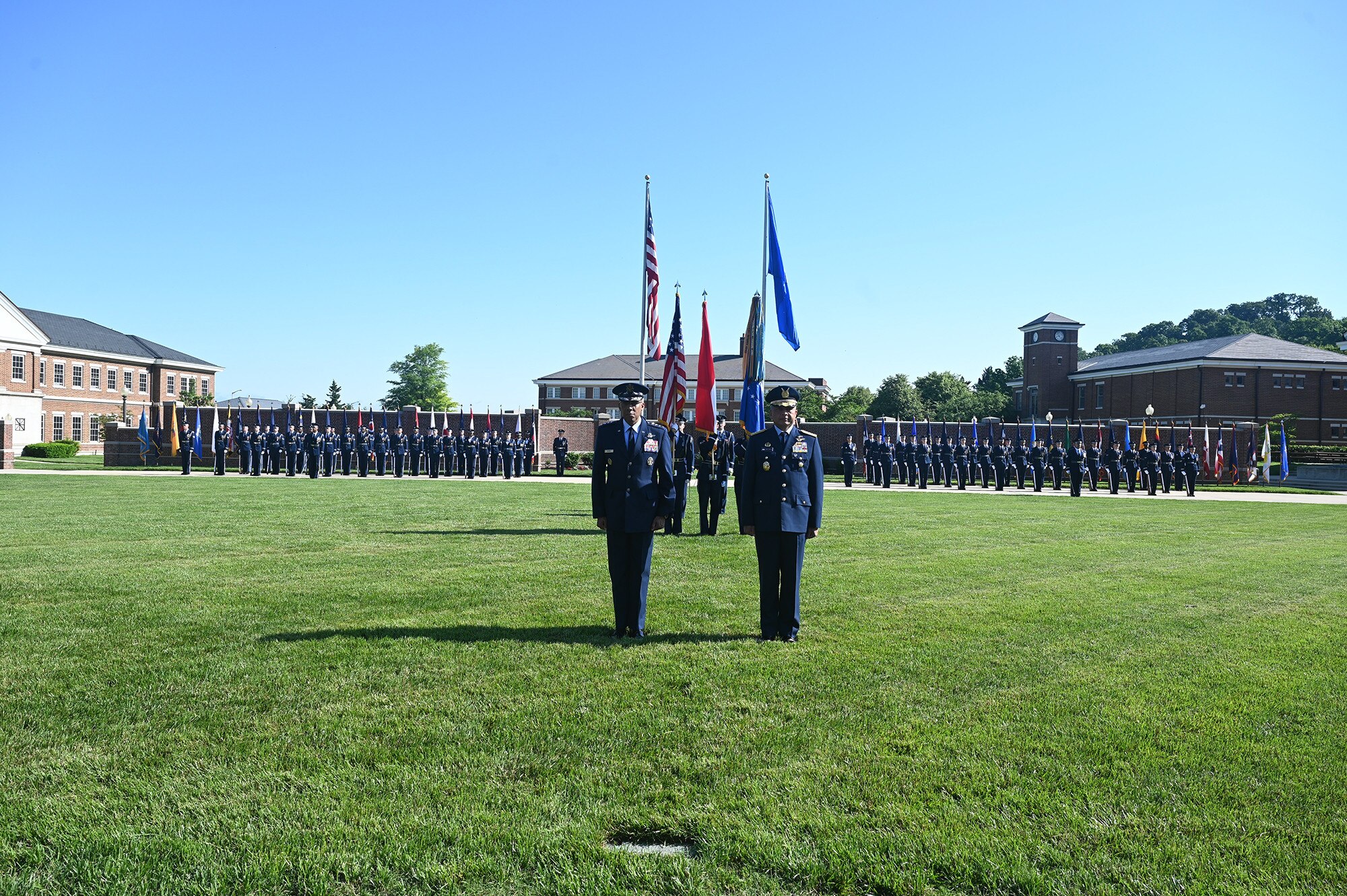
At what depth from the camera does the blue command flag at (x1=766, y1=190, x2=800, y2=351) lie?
16.5 metres

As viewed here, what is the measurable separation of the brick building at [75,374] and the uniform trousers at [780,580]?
62582 mm

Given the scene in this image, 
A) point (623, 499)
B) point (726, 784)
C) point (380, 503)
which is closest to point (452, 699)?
point (726, 784)

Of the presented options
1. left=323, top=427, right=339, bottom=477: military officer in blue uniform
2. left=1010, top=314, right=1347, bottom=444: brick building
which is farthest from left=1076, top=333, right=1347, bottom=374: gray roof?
left=323, top=427, right=339, bottom=477: military officer in blue uniform

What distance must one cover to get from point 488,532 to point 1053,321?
7194 cm

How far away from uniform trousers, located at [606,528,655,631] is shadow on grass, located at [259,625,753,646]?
0.17 meters

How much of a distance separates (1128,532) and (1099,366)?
65853 mm

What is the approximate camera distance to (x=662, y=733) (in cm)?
483

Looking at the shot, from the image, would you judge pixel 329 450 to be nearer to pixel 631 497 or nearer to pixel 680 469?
pixel 680 469

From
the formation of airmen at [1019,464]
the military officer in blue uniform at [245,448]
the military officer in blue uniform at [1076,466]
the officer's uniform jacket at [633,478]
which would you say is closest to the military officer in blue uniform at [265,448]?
the military officer in blue uniform at [245,448]

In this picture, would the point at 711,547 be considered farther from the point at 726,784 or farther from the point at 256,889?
the point at 256,889

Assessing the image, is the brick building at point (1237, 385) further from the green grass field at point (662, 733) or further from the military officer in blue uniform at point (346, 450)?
the green grass field at point (662, 733)

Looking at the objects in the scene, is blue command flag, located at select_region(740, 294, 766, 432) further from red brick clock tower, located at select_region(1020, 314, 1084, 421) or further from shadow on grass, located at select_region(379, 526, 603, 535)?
red brick clock tower, located at select_region(1020, 314, 1084, 421)

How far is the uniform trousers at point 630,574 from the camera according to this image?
23.8 ft

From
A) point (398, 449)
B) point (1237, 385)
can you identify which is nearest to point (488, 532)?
point (398, 449)
